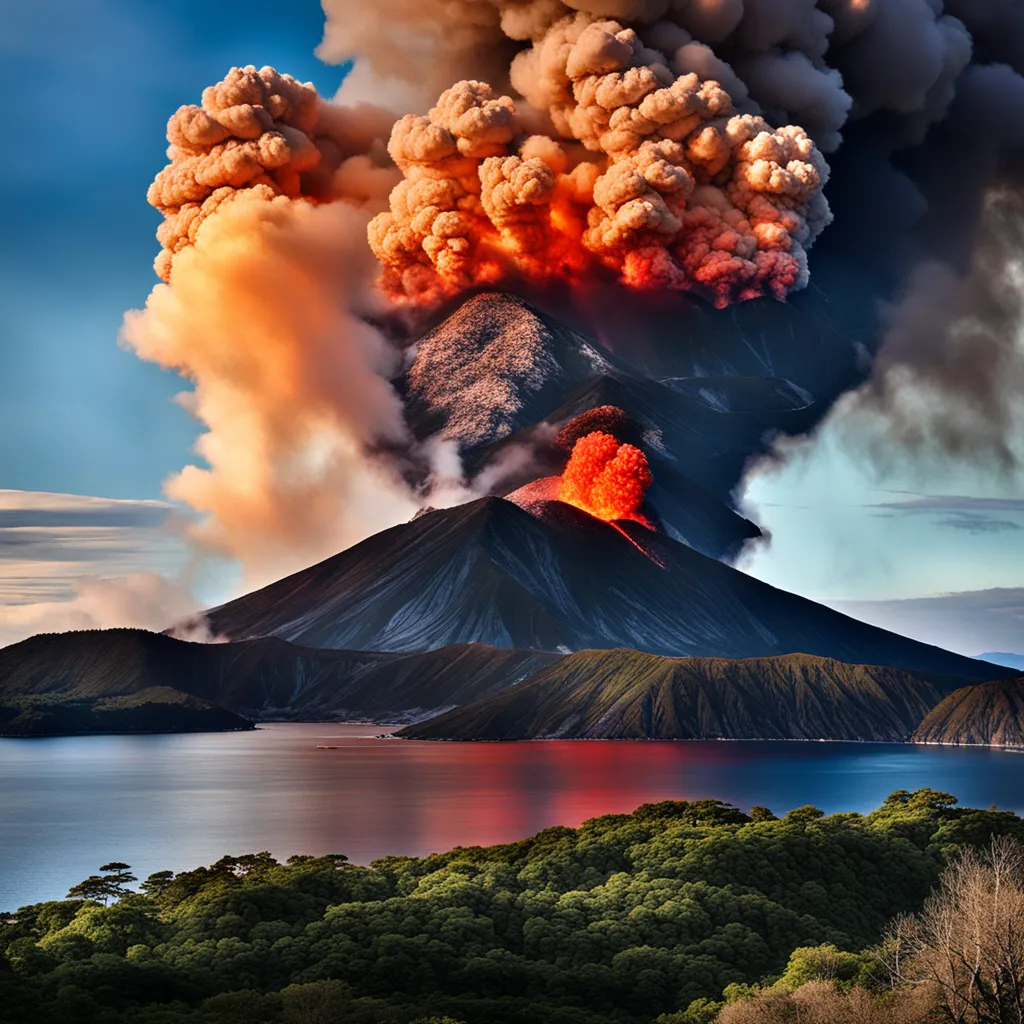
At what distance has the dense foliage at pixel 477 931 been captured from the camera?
169 feet

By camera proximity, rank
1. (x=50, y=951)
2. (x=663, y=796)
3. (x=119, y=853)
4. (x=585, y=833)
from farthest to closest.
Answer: (x=663, y=796) → (x=119, y=853) → (x=585, y=833) → (x=50, y=951)

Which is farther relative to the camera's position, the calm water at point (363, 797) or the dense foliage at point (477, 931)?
the calm water at point (363, 797)

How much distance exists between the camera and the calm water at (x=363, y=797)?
111 m

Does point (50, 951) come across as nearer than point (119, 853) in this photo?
Yes

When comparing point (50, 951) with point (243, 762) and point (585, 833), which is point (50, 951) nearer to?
point (585, 833)

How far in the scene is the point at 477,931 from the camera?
60.3 meters

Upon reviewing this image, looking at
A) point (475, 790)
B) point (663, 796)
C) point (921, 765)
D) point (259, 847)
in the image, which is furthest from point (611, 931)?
point (921, 765)

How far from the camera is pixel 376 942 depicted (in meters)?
57.6

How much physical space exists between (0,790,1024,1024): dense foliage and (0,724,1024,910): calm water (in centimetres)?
2853

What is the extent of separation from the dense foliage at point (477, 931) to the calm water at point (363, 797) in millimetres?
28532

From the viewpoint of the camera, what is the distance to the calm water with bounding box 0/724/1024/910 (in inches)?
4387

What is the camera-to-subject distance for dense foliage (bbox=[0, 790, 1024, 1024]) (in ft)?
169

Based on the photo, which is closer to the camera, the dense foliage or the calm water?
the dense foliage

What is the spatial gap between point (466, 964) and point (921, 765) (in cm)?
14392
